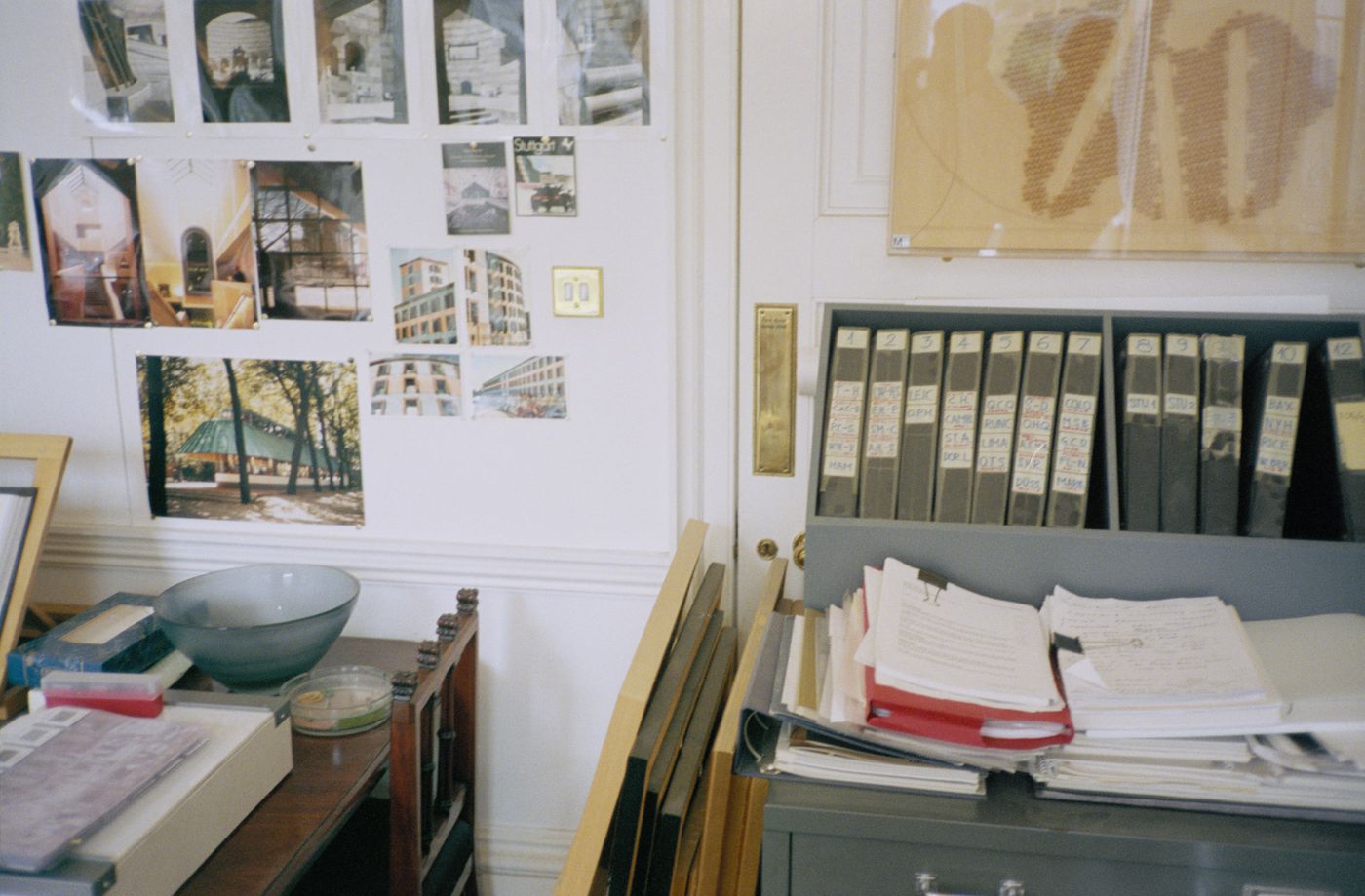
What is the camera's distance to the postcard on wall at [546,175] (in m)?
1.61

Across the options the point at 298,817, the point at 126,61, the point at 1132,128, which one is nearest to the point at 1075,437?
the point at 1132,128

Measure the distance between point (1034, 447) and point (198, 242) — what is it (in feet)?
4.94

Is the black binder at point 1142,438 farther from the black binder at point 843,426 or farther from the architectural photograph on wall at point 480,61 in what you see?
the architectural photograph on wall at point 480,61

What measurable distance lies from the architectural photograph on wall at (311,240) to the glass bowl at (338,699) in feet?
→ 2.11

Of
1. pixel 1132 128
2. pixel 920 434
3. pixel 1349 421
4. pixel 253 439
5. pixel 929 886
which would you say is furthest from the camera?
pixel 253 439

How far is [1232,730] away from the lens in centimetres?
99

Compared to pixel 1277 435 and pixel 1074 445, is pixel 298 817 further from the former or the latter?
pixel 1277 435

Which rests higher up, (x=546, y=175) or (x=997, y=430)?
(x=546, y=175)

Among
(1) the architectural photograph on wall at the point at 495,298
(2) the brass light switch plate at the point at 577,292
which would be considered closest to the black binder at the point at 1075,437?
(2) the brass light switch plate at the point at 577,292

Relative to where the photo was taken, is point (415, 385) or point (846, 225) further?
point (415, 385)

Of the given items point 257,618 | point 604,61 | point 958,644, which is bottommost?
point 257,618

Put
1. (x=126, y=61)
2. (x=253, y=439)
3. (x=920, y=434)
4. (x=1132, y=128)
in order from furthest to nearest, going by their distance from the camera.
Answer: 1. (x=253, y=439)
2. (x=126, y=61)
3. (x=1132, y=128)
4. (x=920, y=434)

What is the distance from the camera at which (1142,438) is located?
4.20 feet

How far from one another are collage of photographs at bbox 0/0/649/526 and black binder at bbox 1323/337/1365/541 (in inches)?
43.8
